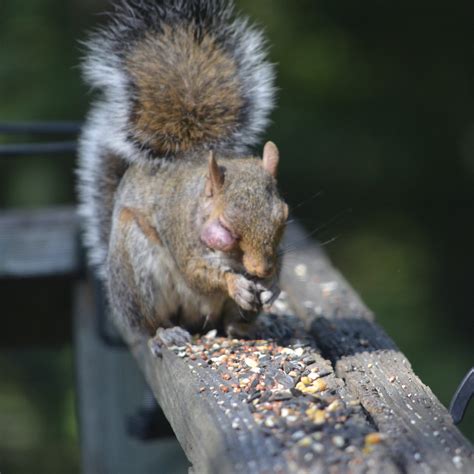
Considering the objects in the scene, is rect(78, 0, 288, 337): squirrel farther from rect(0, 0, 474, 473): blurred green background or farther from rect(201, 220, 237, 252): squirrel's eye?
rect(0, 0, 474, 473): blurred green background

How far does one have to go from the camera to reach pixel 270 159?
182 centimetres

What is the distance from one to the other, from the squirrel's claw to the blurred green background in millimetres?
2063

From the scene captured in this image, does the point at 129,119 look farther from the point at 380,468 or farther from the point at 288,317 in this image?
the point at 380,468

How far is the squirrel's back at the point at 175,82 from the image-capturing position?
203 centimetres

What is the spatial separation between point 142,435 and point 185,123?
77cm

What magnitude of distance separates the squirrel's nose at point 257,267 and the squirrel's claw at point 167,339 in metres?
0.22

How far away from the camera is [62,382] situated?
420 centimetres

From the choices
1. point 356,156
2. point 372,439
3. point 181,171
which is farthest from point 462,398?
point 356,156

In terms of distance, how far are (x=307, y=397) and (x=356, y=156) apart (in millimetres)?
3050

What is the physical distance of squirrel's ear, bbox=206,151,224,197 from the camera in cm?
170

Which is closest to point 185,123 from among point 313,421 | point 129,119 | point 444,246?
point 129,119

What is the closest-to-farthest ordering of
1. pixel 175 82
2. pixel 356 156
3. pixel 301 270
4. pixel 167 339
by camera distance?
pixel 167 339 < pixel 175 82 < pixel 301 270 < pixel 356 156

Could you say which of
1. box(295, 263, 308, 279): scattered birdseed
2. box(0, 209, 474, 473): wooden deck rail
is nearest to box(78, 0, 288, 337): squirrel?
box(0, 209, 474, 473): wooden deck rail

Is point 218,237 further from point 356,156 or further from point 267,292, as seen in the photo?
point 356,156
